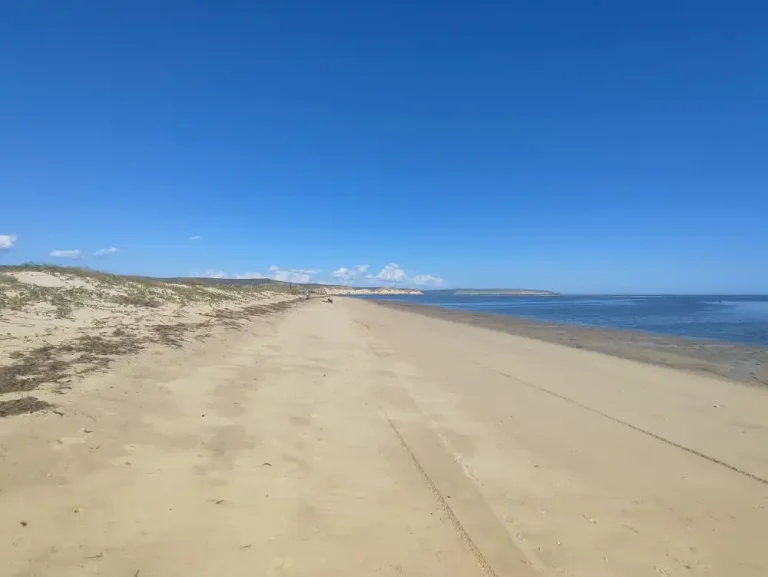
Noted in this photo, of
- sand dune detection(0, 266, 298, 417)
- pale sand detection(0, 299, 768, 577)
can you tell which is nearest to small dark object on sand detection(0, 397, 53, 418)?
sand dune detection(0, 266, 298, 417)

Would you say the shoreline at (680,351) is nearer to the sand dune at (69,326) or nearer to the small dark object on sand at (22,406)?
the small dark object on sand at (22,406)

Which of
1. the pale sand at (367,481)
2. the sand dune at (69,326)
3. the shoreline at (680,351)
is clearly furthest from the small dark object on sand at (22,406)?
the shoreline at (680,351)

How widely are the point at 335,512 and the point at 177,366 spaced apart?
6727mm

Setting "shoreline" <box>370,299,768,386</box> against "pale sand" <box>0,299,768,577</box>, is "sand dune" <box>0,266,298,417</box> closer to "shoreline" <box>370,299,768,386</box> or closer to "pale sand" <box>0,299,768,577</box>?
"pale sand" <box>0,299,768,577</box>

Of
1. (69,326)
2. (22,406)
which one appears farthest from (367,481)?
(69,326)

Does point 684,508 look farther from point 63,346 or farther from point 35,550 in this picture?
point 63,346

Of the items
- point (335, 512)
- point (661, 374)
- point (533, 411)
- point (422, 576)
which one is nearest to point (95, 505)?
point (335, 512)

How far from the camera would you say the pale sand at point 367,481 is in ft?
12.0

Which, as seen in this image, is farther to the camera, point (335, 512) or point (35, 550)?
point (335, 512)

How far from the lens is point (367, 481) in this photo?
5.30 metres

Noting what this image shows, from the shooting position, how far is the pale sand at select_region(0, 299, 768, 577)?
3.67m

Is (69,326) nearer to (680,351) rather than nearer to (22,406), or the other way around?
(22,406)

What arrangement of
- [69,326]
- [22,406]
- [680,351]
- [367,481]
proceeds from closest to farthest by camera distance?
[367,481]
[22,406]
[69,326]
[680,351]

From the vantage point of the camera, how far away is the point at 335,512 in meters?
4.45
